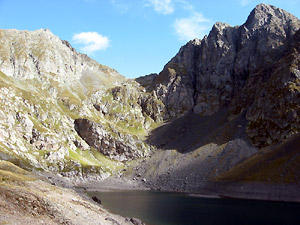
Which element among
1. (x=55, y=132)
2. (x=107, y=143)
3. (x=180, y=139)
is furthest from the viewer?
(x=107, y=143)

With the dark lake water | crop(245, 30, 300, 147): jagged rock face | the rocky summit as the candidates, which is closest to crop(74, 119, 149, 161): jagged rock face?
the rocky summit

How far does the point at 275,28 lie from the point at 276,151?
12261cm

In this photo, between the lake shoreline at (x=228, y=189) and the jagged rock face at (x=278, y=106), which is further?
the jagged rock face at (x=278, y=106)

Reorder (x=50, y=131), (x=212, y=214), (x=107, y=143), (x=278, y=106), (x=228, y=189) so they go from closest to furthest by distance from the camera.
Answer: (x=212, y=214)
(x=228, y=189)
(x=278, y=106)
(x=50, y=131)
(x=107, y=143)

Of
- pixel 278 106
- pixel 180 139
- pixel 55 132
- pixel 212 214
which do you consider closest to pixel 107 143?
pixel 55 132

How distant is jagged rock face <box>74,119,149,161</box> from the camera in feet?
556

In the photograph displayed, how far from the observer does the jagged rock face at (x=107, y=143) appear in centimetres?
16938

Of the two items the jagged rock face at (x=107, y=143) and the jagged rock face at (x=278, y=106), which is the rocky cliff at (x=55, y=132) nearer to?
the jagged rock face at (x=107, y=143)

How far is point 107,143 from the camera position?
170 m

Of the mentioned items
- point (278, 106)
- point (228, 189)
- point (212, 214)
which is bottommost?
point (228, 189)

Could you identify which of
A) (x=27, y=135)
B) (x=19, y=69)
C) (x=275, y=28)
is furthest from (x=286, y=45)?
Result: (x=19, y=69)

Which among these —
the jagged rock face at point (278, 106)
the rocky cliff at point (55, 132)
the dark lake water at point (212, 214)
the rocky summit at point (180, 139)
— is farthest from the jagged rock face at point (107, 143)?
the dark lake water at point (212, 214)

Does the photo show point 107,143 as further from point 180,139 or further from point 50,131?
point 180,139

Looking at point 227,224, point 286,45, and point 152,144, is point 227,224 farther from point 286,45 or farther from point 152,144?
point 286,45
